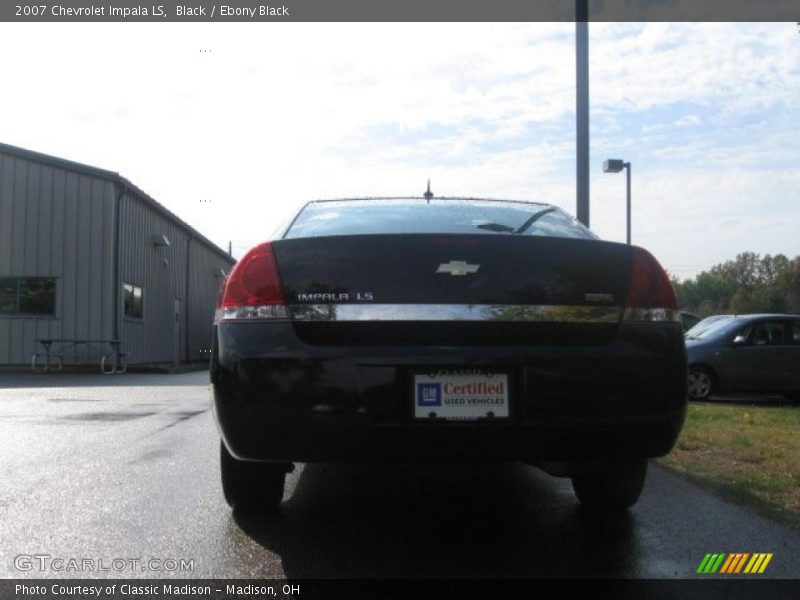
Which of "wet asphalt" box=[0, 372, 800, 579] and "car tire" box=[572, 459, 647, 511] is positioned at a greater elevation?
"car tire" box=[572, 459, 647, 511]

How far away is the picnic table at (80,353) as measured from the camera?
790 inches

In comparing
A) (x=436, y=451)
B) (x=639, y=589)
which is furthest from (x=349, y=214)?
(x=639, y=589)

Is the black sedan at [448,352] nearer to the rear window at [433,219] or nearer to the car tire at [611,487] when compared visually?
the rear window at [433,219]

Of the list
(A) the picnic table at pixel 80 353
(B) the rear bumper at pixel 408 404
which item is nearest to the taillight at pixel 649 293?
(B) the rear bumper at pixel 408 404

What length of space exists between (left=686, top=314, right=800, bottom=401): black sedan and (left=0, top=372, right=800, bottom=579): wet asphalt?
639 centimetres

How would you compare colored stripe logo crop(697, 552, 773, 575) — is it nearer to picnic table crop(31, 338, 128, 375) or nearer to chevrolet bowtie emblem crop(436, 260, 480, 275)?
chevrolet bowtie emblem crop(436, 260, 480, 275)

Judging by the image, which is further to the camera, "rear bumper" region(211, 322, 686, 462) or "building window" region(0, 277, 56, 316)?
"building window" region(0, 277, 56, 316)

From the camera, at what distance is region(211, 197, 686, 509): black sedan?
3104 mm

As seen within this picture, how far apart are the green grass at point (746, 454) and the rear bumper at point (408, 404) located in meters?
1.82

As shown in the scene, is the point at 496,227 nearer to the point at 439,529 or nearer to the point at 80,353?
the point at 439,529

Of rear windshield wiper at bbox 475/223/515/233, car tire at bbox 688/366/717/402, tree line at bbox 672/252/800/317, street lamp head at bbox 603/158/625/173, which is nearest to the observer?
rear windshield wiper at bbox 475/223/515/233

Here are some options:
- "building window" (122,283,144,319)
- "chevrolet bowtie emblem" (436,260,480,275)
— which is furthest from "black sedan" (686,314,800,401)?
"building window" (122,283,144,319)

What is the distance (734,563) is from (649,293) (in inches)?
47.3

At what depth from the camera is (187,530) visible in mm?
3809
